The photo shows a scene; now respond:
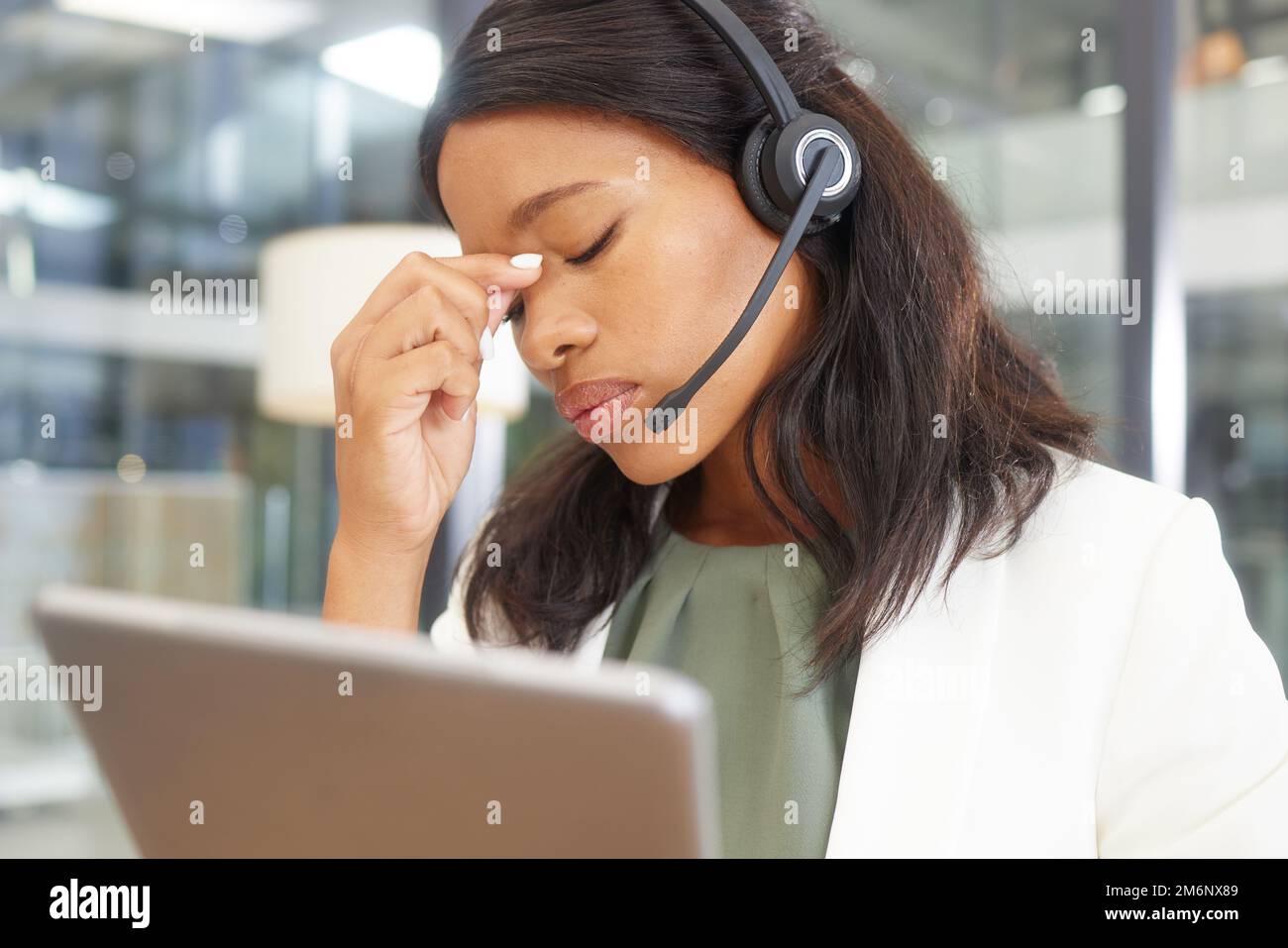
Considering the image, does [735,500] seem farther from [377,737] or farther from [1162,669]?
[377,737]

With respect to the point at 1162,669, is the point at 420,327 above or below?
above

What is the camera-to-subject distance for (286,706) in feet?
1.26

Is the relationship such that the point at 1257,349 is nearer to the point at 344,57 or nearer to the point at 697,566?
the point at 697,566

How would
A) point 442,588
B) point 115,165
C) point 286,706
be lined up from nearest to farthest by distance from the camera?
point 286,706, point 442,588, point 115,165

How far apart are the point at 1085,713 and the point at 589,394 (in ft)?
1.56

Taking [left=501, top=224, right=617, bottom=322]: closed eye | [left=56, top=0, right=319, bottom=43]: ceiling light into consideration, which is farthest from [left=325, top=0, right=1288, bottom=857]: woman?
[left=56, top=0, right=319, bottom=43]: ceiling light

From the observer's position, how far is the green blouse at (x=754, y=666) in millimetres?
846

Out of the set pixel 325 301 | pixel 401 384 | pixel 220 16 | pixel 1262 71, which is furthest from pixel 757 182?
pixel 220 16

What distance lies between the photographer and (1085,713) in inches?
31.5

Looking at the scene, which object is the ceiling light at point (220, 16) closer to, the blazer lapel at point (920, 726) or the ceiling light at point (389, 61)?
the ceiling light at point (389, 61)

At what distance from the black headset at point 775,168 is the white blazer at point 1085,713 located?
26 centimetres

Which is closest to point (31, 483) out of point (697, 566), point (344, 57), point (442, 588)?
point (442, 588)
